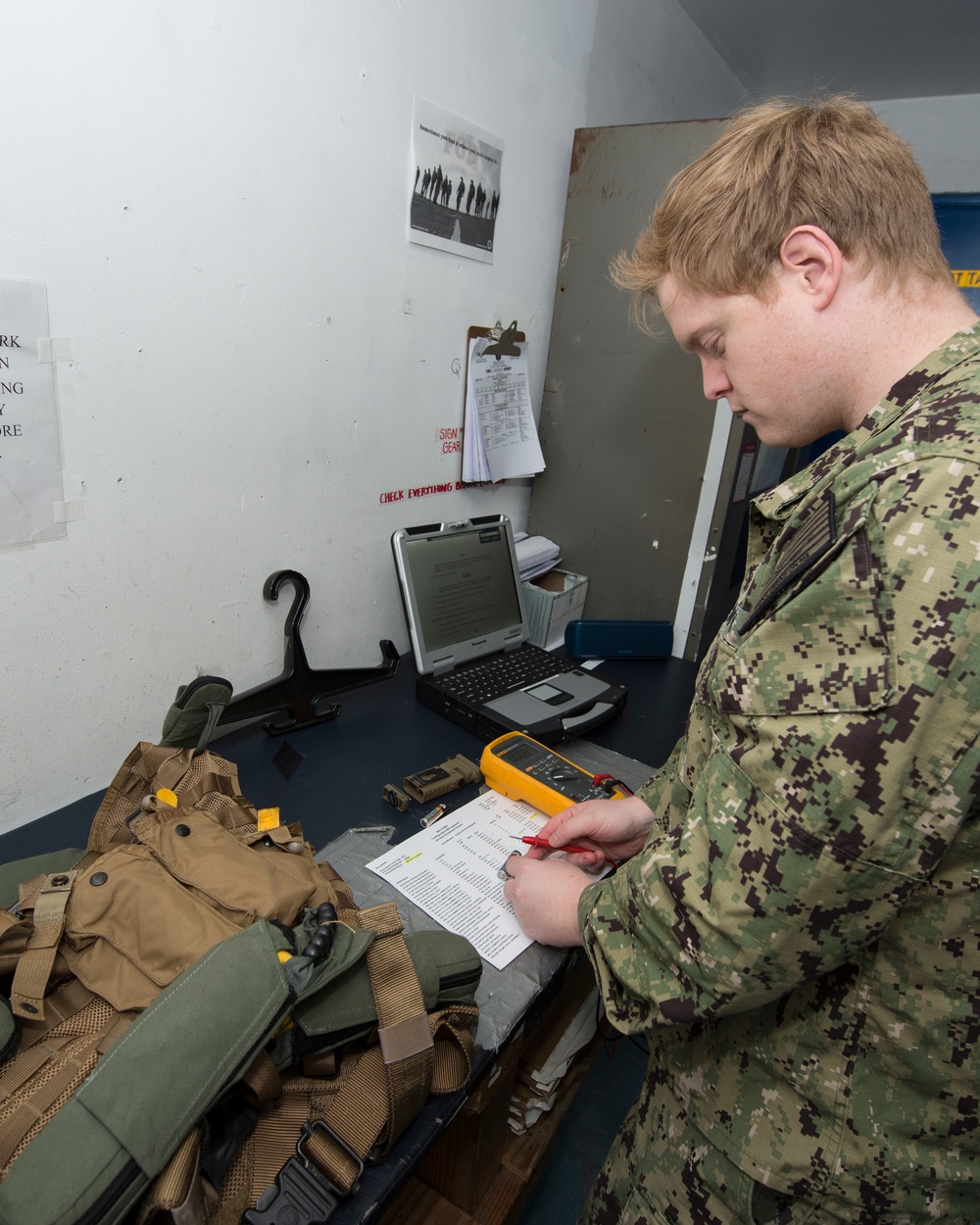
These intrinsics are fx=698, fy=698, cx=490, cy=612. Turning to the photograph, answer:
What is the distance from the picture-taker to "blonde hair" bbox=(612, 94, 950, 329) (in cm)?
49

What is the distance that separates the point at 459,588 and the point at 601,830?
0.60m

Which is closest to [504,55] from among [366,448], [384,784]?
[366,448]

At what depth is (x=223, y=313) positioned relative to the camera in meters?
0.92

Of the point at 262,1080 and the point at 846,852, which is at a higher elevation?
the point at 846,852

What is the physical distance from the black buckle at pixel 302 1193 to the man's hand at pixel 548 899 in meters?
0.26

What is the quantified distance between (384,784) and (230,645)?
0.32 meters

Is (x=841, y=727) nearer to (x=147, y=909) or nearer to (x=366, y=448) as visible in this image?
(x=147, y=909)

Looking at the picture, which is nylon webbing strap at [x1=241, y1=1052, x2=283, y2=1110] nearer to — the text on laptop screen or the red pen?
the red pen

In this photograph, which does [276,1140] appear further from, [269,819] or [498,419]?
[498,419]

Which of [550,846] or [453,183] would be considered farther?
[453,183]

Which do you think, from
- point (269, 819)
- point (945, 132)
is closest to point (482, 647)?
point (269, 819)

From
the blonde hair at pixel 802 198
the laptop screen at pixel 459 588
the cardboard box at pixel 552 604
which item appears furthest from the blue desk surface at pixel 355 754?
the blonde hair at pixel 802 198

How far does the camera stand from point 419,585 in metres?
1.22

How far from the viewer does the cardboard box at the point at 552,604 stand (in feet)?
4.82
